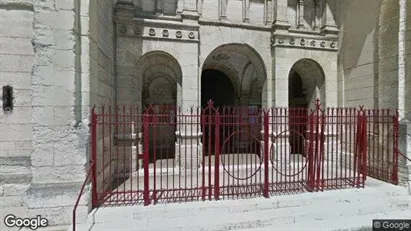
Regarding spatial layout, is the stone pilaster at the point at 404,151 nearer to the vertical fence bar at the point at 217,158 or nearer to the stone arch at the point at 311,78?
the stone arch at the point at 311,78

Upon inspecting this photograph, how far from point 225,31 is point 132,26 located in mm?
3080

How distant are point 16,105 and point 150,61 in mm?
3978


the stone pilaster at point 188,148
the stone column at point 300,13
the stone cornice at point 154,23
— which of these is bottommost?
the stone pilaster at point 188,148

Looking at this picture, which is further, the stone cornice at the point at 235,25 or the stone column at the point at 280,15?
the stone column at the point at 280,15

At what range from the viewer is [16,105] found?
197 inches

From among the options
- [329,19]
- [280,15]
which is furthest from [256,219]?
[329,19]

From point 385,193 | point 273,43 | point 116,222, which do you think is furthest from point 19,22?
point 385,193

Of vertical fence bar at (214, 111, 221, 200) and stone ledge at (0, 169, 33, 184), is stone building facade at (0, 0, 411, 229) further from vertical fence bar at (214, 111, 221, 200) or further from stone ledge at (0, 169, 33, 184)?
vertical fence bar at (214, 111, 221, 200)

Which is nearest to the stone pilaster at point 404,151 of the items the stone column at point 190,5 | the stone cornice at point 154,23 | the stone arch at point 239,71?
the stone arch at point 239,71

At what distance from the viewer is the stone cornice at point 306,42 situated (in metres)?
8.34

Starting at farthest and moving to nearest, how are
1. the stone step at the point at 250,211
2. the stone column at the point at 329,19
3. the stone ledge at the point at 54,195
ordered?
the stone column at the point at 329,19 < the stone step at the point at 250,211 < the stone ledge at the point at 54,195

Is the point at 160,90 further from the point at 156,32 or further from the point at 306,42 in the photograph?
the point at 306,42

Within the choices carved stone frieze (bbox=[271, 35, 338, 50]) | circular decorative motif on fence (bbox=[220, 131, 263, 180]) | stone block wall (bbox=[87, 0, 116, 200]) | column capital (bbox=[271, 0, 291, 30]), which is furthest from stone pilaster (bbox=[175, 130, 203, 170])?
column capital (bbox=[271, 0, 291, 30])

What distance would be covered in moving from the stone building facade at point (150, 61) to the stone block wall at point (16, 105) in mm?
19
